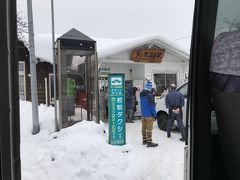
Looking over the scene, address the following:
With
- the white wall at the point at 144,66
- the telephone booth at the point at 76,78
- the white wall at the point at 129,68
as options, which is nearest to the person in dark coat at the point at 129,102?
the white wall at the point at 144,66

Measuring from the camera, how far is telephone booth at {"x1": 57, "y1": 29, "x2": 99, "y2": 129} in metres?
9.68

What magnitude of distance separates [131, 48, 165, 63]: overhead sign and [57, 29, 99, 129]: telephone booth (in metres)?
5.87

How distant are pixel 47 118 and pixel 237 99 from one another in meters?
9.63

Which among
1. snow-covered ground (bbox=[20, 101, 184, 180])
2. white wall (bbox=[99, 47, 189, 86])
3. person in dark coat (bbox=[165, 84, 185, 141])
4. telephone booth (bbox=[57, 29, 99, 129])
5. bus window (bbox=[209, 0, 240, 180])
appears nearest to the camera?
bus window (bbox=[209, 0, 240, 180])

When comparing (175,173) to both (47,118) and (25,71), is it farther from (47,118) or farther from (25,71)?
(25,71)

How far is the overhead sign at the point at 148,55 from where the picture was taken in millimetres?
16359

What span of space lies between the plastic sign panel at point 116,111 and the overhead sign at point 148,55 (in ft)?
25.4

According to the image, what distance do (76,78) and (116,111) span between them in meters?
2.53

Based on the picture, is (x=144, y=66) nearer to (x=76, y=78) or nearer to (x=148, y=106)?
A: (x=76, y=78)

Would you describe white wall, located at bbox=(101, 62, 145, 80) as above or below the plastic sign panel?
above

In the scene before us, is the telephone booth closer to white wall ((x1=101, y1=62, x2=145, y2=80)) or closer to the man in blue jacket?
the man in blue jacket

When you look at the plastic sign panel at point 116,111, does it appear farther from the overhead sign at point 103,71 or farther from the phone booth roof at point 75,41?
the overhead sign at point 103,71

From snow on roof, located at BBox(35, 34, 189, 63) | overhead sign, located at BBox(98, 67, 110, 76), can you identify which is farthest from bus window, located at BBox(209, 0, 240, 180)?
overhead sign, located at BBox(98, 67, 110, 76)

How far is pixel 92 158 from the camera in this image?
21.2 ft
